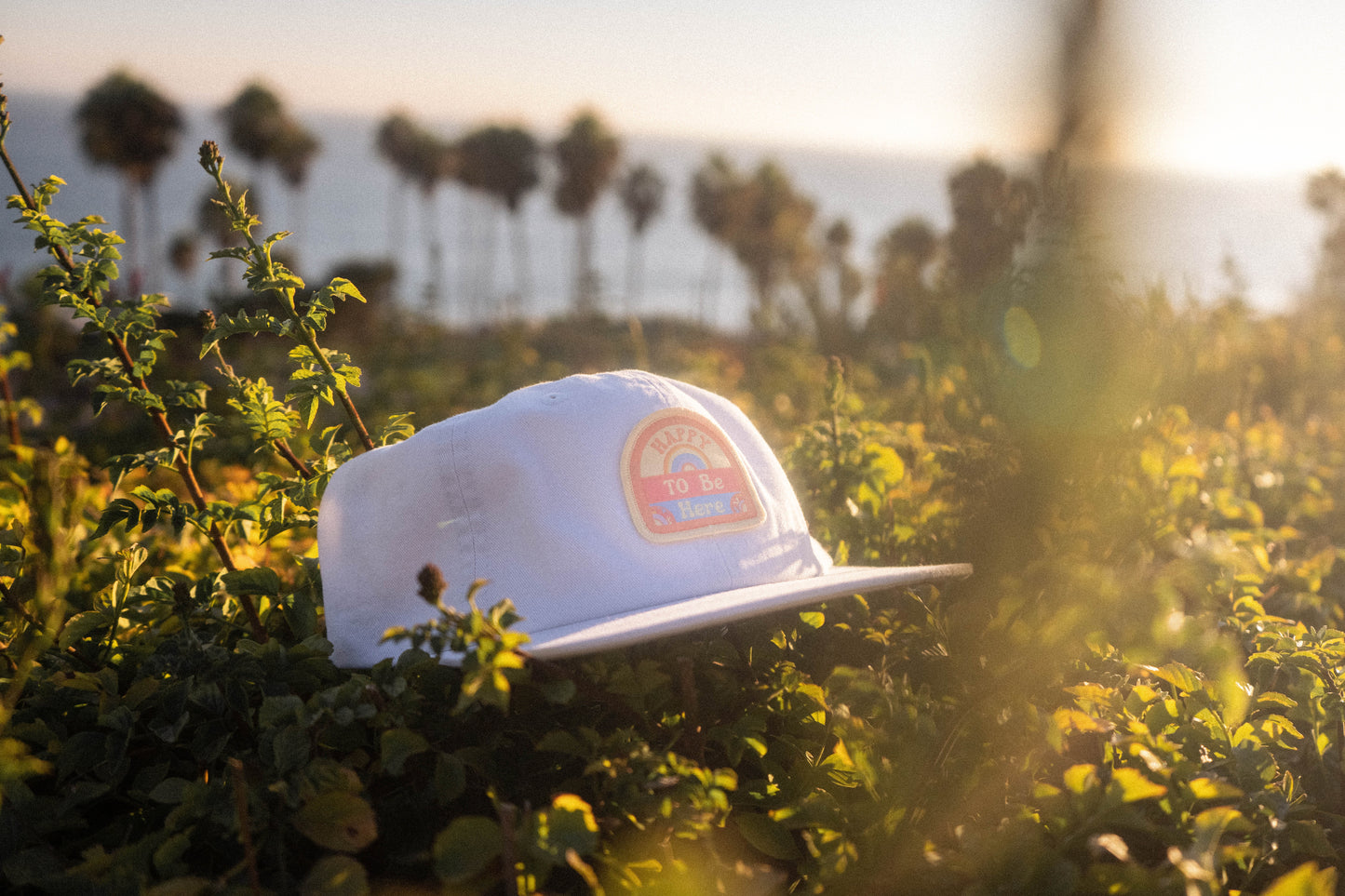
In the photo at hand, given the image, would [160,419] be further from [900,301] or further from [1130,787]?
[900,301]

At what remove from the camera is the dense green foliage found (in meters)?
1.09

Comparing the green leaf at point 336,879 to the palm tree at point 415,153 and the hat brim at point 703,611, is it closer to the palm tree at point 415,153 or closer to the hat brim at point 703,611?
the hat brim at point 703,611

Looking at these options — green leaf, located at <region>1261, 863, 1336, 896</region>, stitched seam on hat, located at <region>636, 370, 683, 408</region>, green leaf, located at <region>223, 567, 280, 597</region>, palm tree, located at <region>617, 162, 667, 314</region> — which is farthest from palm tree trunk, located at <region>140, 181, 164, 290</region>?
green leaf, located at <region>1261, 863, 1336, 896</region>

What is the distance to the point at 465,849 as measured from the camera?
1013 millimetres

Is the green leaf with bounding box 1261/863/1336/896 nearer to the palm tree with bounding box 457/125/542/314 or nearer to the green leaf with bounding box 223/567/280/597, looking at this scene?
the green leaf with bounding box 223/567/280/597

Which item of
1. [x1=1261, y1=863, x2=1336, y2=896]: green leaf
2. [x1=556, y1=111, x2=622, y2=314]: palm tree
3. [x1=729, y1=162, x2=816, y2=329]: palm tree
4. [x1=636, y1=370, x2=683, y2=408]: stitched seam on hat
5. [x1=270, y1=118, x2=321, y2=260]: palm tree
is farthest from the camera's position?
[x1=556, y1=111, x2=622, y2=314]: palm tree

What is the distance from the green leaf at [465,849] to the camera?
100cm

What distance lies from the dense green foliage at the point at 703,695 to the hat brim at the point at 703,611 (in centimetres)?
6

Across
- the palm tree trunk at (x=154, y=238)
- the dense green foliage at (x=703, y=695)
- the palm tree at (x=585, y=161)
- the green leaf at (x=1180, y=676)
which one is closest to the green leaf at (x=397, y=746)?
the dense green foliage at (x=703, y=695)

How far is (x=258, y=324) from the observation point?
1.42 meters

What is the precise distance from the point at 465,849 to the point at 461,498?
0.61 metres

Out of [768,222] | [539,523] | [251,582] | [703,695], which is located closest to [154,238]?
[768,222]

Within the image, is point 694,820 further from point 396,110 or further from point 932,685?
point 396,110

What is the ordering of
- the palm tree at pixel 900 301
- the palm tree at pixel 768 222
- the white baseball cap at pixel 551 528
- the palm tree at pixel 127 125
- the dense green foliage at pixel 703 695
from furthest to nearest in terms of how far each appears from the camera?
the palm tree at pixel 768 222
the palm tree at pixel 127 125
the palm tree at pixel 900 301
the white baseball cap at pixel 551 528
the dense green foliage at pixel 703 695
